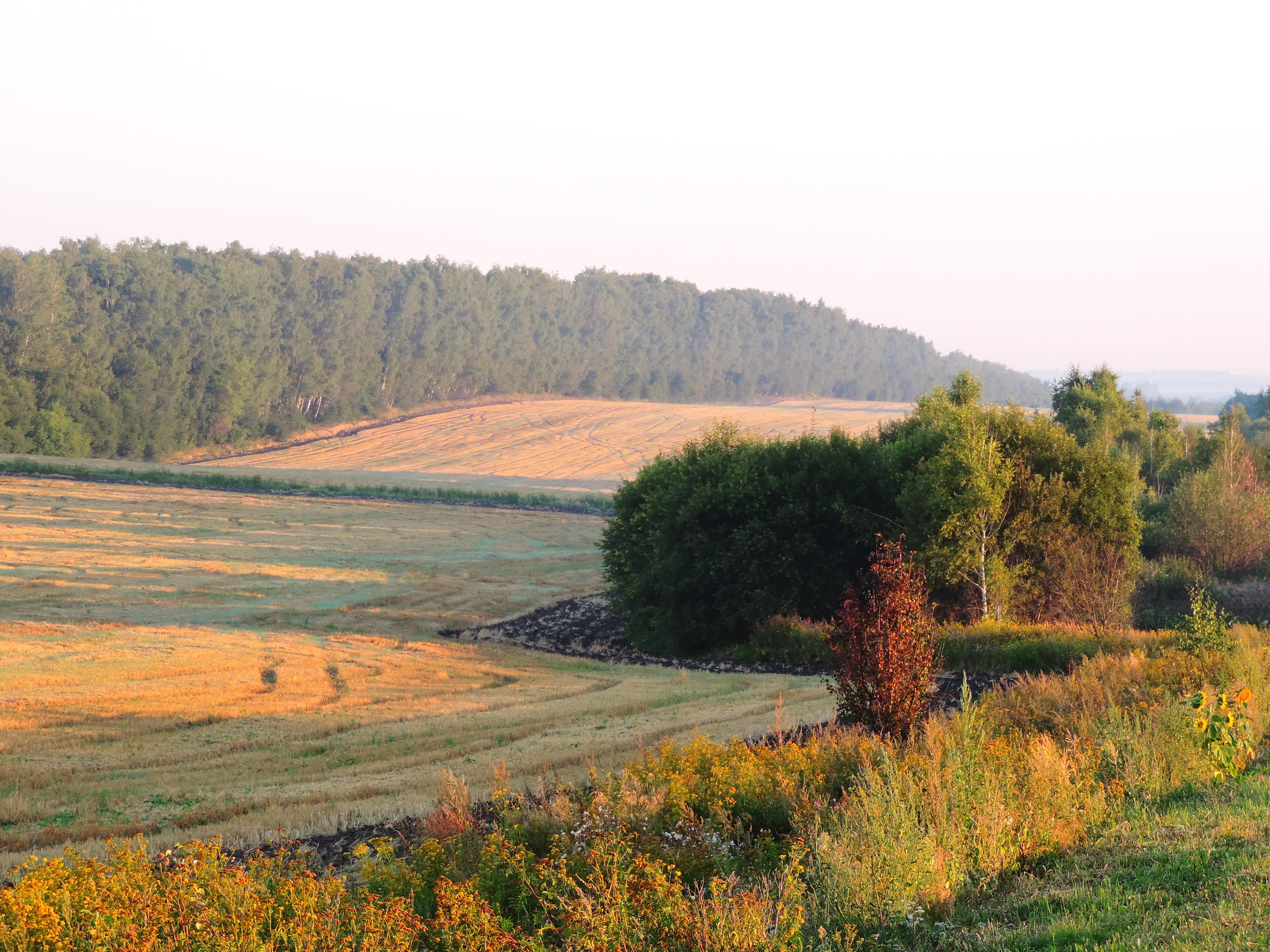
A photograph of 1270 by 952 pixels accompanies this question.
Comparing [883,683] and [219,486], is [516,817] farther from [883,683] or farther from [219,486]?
[219,486]

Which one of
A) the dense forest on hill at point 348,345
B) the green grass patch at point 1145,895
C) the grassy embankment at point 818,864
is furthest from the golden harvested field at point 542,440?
the green grass patch at point 1145,895

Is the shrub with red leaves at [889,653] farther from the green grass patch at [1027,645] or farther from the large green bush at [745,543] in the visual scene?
the large green bush at [745,543]

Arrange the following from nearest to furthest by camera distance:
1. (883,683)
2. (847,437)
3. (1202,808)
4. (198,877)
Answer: (198,877), (1202,808), (883,683), (847,437)

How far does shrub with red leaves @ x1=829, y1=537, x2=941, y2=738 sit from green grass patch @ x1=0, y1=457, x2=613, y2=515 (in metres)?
58.5

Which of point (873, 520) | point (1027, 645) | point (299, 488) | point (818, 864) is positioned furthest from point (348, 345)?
point (818, 864)

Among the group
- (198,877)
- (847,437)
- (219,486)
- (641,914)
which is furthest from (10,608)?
(219,486)

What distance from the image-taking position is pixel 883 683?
1055 cm

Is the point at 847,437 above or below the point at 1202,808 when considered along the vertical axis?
above

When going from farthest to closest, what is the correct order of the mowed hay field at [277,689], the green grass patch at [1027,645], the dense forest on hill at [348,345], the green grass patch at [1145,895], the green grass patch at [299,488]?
the dense forest on hill at [348,345], the green grass patch at [299,488], the green grass patch at [1027,645], the mowed hay field at [277,689], the green grass patch at [1145,895]

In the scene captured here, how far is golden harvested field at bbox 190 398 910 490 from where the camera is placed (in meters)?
95.2

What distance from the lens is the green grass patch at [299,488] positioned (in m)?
69.1

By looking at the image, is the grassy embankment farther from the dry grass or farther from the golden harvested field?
the golden harvested field

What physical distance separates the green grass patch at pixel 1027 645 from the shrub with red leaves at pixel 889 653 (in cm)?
1034

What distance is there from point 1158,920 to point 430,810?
6.98 m
